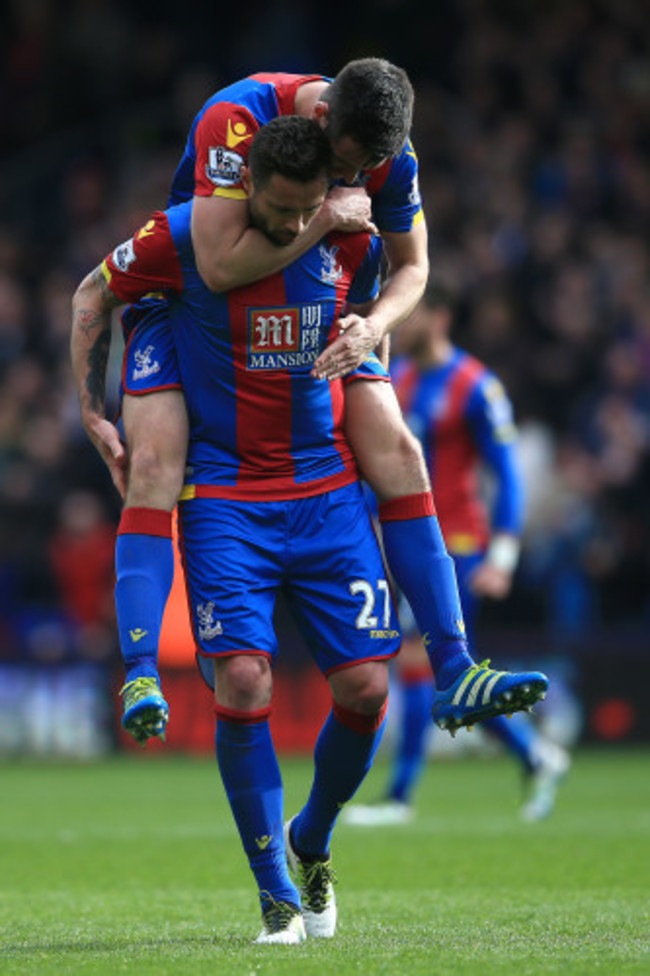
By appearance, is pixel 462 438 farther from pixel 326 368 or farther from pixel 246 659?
pixel 246 659

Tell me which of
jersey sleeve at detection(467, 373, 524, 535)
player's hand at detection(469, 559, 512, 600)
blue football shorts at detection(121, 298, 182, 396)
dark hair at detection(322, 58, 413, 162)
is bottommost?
player's hand at detection(469, 559, 512, 600)

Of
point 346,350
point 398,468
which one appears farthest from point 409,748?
point 346,350

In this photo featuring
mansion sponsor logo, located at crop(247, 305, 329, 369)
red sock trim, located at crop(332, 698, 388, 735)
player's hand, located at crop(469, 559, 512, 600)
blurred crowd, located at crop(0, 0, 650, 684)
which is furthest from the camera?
blurred crowd, located at crop(0, 0, 650, 684)

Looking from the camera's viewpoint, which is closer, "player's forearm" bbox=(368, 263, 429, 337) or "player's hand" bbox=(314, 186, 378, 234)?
"player's hand" bbox=(314, 186, 378, 234)

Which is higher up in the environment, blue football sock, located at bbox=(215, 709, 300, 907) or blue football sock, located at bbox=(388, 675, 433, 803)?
blue football sock, located at bbox=(215, 709, 300, 907)

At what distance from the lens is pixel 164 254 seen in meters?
5.15

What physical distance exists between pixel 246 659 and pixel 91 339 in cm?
106

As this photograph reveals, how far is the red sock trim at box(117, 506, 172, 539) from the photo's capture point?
17.1 ft

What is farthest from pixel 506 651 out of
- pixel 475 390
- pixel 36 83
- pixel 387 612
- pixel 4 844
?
pixel 36 83

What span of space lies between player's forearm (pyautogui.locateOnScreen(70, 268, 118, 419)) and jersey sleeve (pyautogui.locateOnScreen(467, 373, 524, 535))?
4036 mm

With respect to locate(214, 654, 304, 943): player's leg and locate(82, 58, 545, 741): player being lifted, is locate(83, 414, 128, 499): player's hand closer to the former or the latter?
locate(82, 58, 545, 741): player being lifted

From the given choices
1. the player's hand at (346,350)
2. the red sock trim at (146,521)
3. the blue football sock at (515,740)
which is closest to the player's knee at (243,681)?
Result: the red sock trim at (146,521)

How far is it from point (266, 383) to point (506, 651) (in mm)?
8143

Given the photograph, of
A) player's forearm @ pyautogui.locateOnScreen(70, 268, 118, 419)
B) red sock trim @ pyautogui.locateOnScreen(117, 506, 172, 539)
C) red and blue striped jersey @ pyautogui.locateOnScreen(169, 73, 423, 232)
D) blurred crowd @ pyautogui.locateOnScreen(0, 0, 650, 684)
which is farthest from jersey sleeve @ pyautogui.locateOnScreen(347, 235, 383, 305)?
blurred crowd @ pyautogui.locateOnScreen(0, 0, 650, 684)
